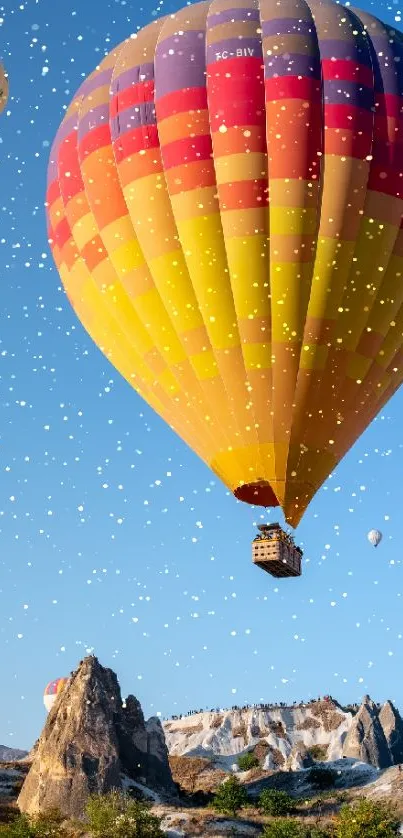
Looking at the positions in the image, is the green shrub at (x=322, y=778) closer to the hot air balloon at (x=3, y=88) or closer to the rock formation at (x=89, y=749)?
the rock formation at (x=89, y=749)

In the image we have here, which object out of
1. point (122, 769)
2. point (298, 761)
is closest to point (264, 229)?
point (122, 769)

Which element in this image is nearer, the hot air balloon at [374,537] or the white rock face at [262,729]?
the hot air balloon at [374,537]

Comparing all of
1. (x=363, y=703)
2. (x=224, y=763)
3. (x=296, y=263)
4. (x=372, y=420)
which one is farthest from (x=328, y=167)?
(x=363, y=703)

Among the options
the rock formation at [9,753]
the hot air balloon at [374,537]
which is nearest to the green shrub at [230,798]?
the hot air balloon at [374,537]

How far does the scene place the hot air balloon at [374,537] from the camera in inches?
2511

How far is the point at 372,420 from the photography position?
28.1 meters

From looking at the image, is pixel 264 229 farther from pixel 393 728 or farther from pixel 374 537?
pixel 393 728

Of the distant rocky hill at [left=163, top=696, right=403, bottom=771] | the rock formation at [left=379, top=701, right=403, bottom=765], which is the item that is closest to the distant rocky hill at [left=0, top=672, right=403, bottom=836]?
the distant rocky hill at [left=163, top=696, right=403, bottom=771]

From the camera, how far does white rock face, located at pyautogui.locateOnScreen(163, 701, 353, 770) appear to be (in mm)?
102312

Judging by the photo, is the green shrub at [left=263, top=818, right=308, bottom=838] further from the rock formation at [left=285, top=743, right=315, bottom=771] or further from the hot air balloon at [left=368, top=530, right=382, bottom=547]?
the rock formation at [left=285, top=743, right=315, bottom=771]

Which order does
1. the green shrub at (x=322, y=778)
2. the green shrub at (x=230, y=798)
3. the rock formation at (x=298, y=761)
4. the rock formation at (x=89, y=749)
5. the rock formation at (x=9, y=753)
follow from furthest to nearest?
the rock formation at (x=9, y=753) → the rock formation at (x=298, y=761) → the green shrub at (x=322, y=778) → the green shrub at (x=230, y=798) → the rock formation at (x=89, y=749)

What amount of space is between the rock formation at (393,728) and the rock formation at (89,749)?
47.9 metres

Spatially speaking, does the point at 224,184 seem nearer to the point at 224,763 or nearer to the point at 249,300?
the point at 249,300

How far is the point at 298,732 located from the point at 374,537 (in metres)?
50.5
